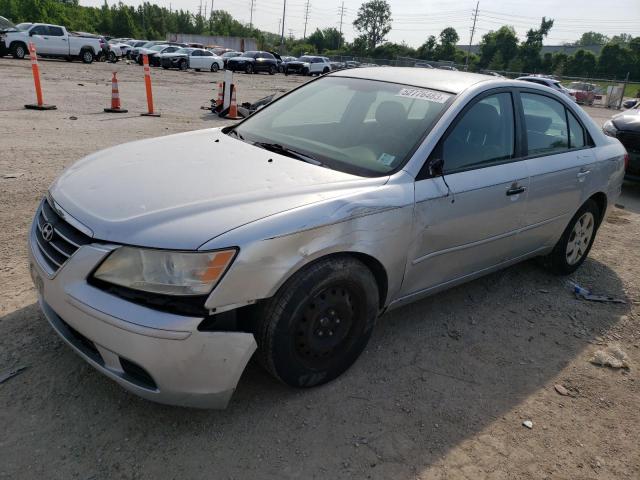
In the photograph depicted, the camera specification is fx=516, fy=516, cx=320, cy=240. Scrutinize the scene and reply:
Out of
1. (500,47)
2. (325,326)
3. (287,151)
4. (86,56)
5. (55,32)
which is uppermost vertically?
(500,47)

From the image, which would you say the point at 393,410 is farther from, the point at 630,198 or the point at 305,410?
the point at 630,198

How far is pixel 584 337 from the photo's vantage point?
362 cm

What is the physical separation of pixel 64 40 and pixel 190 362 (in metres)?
30.7

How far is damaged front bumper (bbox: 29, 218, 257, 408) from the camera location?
6.89 ft

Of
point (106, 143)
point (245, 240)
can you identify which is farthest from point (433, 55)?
point (245, 240)

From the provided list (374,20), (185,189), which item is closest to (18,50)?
(185,189)

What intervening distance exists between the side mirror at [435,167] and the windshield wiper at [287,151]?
63cm

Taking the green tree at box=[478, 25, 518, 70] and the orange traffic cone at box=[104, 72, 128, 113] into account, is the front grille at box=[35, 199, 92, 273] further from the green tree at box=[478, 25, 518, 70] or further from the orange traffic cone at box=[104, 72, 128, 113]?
the green tree at box=[478, 25, 518, 70]

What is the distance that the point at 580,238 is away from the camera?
4520 millimetres

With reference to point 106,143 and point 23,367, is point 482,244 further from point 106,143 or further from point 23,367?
point 106,143

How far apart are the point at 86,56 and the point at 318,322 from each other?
31.2m

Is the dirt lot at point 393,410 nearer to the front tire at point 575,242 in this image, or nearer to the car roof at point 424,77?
the front tire at point 575,242

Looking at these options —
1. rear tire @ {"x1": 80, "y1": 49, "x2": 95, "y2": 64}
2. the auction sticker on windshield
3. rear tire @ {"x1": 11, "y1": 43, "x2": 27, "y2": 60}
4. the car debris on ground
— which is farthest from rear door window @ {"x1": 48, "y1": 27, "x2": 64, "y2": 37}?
the car debris on ground

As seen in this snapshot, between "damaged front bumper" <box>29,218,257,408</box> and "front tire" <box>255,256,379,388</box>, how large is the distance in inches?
7.4
